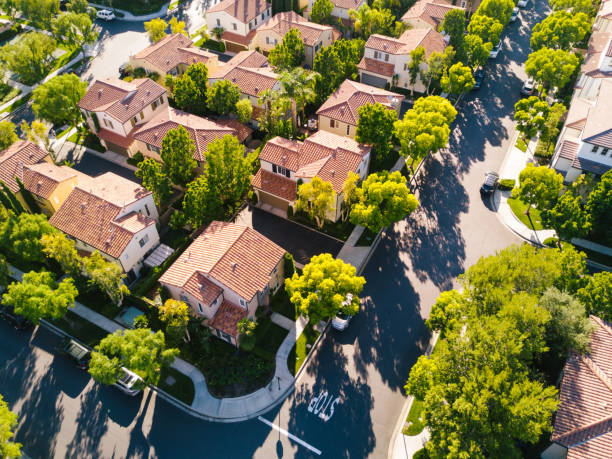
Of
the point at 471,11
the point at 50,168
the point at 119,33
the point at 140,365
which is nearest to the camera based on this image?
the point at 140,365

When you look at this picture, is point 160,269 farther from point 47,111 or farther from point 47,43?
point 47,43

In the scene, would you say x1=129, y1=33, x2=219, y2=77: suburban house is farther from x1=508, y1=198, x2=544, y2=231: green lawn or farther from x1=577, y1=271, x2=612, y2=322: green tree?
x1=577, y1=271, x2=612, y2=322: green tree

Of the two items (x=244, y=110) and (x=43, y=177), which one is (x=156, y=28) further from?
(x=43, y=177)

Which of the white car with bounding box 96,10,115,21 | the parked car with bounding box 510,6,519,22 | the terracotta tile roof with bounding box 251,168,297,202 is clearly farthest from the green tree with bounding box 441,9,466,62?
the white car with bounding box 96,10,115,21

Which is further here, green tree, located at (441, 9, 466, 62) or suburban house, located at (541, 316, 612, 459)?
green tree, located at (441, 9, 466, 62)

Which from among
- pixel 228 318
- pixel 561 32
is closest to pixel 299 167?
pixel 228 318

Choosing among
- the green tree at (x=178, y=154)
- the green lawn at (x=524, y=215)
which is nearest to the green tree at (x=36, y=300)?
the green tree at (x=178, y=154)

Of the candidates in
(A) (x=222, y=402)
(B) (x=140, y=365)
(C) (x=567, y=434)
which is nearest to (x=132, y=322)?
(B) (x=140, y=365)
